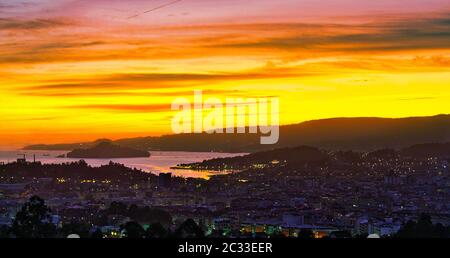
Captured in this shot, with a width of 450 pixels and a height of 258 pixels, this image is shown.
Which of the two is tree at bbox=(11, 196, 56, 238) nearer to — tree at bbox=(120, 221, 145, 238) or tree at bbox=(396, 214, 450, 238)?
tree at bbox=(120, 221, 145, 238)

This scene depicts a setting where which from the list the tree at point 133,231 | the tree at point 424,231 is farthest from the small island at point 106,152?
the tree at point 424,231

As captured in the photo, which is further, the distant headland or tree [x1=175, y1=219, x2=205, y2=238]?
the distant headland

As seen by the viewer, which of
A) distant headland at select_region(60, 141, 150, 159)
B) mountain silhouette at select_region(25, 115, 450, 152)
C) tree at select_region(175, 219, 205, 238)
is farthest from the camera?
distant headland at select_region(60, 141, 150, 159)

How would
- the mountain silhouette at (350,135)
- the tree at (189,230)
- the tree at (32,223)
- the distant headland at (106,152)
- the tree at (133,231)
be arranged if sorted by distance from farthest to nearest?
1. the distant headland at (106,152)
2. the mountain silhouette at (350,135)
3. the tree at (32,223)
4. the tree at (189,230)
5. the tree at (133,231)

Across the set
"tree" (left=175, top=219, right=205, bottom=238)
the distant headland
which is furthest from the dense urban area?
the distant headland

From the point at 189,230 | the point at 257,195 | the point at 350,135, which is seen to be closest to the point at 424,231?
the point at 189,230

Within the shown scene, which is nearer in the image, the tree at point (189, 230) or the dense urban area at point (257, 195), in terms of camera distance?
the tree at point (189, 230)

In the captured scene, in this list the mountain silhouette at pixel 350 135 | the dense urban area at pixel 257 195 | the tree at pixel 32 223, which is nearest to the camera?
the tree at pixel 32 223

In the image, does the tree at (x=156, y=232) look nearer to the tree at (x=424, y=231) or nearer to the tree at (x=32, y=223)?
the tree at (x=32, y=223)
